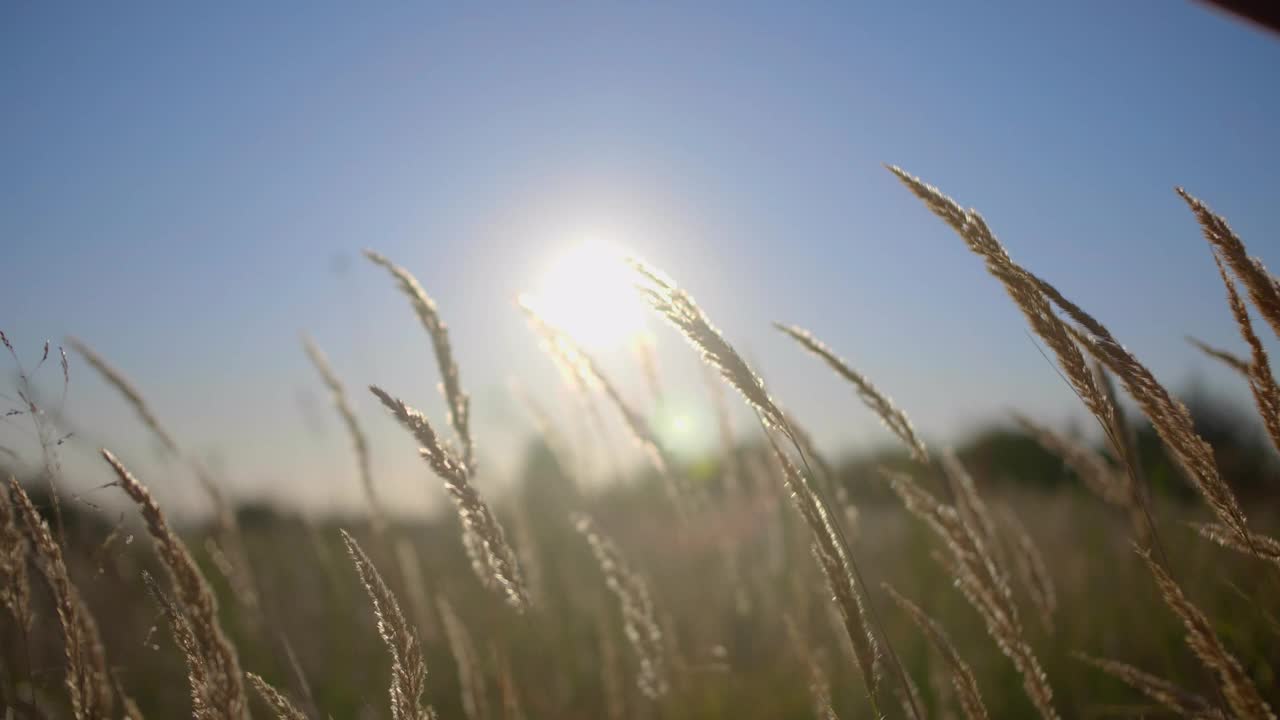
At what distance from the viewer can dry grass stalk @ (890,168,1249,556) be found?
126 centimetres

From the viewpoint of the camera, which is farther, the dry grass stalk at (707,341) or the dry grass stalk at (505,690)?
the dry grass stalk at (505,690)

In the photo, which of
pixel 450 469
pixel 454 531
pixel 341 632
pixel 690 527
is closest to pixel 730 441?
pixel 690 527

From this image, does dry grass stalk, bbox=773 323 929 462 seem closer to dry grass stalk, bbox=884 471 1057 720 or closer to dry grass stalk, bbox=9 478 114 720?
dry grass stalk, bbox=884 471 1057 720

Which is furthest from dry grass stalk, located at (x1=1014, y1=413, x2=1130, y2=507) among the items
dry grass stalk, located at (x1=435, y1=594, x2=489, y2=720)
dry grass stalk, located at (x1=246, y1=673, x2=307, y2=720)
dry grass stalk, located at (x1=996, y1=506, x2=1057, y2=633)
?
dry grass stalk, located at (x1=246, y1=673, x2=307, y2=720)

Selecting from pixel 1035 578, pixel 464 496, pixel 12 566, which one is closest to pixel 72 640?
pixel 12 566

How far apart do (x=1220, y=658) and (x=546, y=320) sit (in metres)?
1.69

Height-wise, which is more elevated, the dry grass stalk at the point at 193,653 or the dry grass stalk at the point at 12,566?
the dry grass stalk at the point at 12,566

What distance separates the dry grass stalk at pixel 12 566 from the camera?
1.39 metres

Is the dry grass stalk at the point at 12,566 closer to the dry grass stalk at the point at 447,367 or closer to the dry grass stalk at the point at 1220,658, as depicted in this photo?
the dry grass stalk at the point at 447,367

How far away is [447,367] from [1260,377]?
1.65 meters

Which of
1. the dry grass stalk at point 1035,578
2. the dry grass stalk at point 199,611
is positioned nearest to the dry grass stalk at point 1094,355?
the dry grass stalk at point 1035,578

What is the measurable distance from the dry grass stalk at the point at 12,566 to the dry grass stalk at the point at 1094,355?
1.81m

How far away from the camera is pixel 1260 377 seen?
128 centimetres

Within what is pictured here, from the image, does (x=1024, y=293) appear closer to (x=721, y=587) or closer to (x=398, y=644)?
(x=398, y=644)
